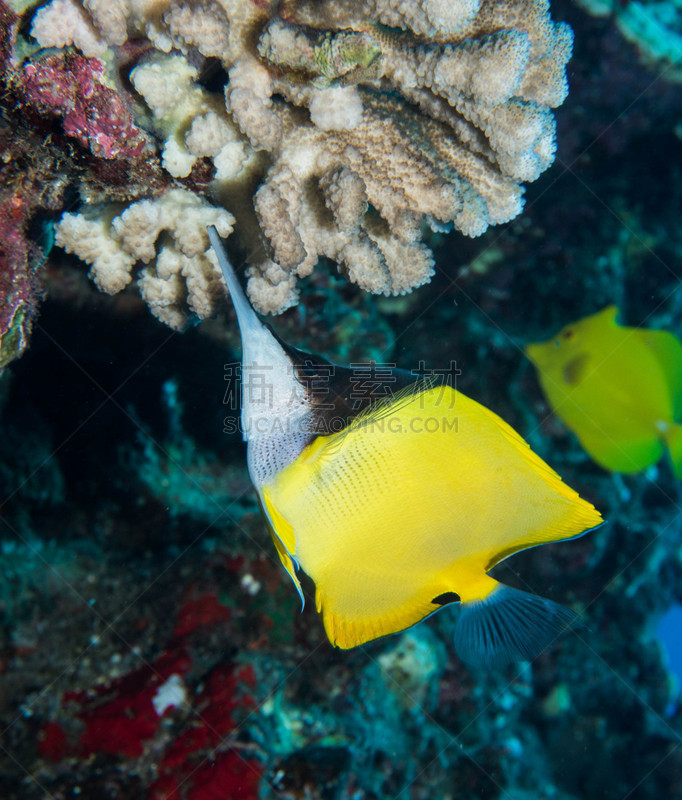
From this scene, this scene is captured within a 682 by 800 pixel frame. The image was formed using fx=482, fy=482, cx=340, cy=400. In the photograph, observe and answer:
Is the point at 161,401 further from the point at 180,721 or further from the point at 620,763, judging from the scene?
the point at 620,763

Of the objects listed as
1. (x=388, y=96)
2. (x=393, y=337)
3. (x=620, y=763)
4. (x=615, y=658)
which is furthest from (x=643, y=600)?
(x=388, y=96)

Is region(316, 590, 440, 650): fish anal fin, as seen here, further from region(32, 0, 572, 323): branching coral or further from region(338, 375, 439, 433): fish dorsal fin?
region(32, 0, 572, 323): branching coral

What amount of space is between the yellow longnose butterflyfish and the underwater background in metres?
0.97

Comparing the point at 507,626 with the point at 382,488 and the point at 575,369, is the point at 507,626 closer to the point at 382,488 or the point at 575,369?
Answer: the point at 382,488

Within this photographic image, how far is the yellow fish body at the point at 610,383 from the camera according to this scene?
2.82 m

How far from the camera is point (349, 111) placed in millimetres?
1286

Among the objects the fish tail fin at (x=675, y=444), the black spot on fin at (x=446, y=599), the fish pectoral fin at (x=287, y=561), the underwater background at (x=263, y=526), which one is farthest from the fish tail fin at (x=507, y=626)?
the fish tail fin at (x=675, y=444)

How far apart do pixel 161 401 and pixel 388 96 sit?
1691mm

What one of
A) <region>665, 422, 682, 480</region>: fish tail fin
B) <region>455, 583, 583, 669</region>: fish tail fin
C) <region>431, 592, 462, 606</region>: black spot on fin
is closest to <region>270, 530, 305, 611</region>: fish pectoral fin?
<region>431, 592, 462, 606</region>: black spot on fin

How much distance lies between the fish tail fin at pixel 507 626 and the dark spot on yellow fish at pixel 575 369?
1.84m

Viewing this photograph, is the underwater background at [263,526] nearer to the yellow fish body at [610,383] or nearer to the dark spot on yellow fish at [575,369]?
the yellow fish body at [610,383]

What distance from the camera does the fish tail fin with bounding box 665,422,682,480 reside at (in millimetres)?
3035

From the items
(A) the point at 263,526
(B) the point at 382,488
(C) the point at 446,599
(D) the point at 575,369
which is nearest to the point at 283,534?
(B) the point at 382,488

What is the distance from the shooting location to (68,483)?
7.49 ft
